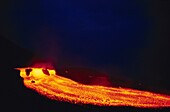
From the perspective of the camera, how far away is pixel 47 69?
4.91 m

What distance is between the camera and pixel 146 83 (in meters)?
6.25

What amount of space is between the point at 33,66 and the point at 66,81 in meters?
0.52

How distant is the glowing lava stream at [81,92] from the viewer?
14.4 feet

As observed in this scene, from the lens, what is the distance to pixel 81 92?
15.3ft

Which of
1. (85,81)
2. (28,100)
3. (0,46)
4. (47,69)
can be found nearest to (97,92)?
(85,81)

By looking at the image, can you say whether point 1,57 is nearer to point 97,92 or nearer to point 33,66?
point 33,66

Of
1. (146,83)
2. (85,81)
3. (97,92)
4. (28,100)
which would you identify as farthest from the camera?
(146,83)

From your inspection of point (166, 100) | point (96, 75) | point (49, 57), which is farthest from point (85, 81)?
point (166, 100)

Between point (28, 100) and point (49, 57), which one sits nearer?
point (28, 100)

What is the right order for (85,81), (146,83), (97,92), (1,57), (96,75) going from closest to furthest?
(1,57), (97,92), (85,81), (96,75), (146,83)

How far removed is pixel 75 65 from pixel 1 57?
5.45 feet

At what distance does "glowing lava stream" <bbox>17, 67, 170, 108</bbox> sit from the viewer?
4398 millimetres

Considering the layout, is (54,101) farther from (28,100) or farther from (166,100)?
(166,100)

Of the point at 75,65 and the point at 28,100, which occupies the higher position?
the point at 75,65
